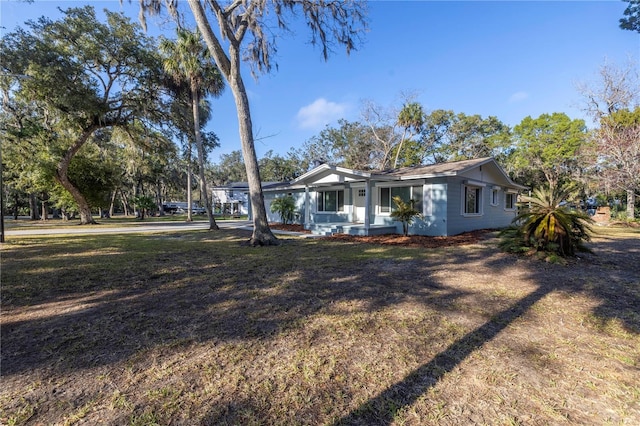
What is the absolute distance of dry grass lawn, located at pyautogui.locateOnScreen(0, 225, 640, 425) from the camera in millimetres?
2045

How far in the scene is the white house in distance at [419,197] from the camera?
12.1 meters

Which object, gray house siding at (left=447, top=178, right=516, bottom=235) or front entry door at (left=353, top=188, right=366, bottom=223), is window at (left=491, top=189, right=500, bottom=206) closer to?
gray house siding at (left=447, top=178, right=516, bottom=235)

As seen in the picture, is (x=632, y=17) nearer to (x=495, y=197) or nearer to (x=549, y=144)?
(x=495, y=197)

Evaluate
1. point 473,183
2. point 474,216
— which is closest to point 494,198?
point 474,216

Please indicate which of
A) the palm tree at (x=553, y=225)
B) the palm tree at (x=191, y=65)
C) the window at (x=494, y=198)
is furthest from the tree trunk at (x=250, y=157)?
the window at (x=494, y=198)

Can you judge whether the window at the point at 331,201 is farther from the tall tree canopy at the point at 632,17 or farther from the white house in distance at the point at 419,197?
the tall tree canopy at the point at 632,17

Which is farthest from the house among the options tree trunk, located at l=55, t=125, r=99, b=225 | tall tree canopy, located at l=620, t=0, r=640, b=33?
tree trunk, located at l=55, t=125, r=99, b=225

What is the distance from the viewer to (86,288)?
486 centimetres

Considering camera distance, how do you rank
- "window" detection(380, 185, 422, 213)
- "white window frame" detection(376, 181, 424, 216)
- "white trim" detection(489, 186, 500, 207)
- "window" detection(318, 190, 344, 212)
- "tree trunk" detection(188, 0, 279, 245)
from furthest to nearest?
"window" detection(318, 190, 344, 212), "white trim" detection(489, 186, 500, 207), "window" detection(380, 185, 422, 213), "white window frame" detection(376, 181, 424, 216), "tree trunk" detection(188, 0, 279, 245)

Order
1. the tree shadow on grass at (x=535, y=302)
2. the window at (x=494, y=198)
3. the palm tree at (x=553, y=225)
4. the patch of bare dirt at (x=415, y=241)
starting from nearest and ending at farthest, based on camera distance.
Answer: the tree shadow on grass at (x=535, y=302) → the palm tree at (x=553, y=225) → the patch of bare dirt at (x=415, y=241) → the window at (x=494, y=198)

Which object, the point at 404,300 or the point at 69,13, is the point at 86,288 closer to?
the point at 404,300

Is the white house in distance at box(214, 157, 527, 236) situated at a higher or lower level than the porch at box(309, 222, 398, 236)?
higher

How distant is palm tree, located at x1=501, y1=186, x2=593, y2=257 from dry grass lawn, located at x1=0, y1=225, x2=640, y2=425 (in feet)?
4.08

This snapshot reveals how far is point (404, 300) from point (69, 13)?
2175 cm
